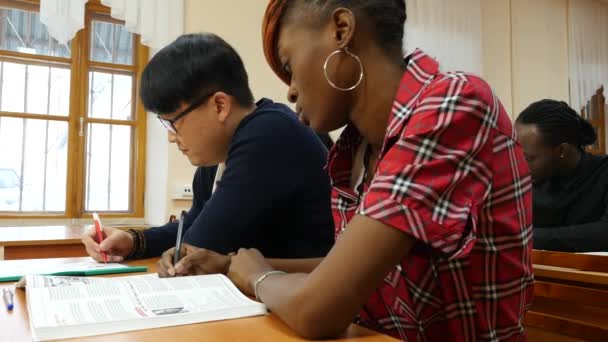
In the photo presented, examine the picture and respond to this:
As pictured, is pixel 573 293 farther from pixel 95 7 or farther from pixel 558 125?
pixel 95 7

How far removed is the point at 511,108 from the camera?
5473mm

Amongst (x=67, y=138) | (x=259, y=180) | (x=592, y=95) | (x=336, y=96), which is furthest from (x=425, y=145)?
(x=592, y=95)

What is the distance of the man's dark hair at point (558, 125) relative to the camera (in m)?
2.51

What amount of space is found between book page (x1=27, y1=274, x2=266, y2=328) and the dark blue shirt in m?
0.21

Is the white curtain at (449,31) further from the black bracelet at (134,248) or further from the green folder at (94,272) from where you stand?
the green folder at (94,272)

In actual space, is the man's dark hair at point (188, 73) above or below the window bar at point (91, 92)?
below

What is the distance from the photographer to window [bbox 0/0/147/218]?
3600 mm

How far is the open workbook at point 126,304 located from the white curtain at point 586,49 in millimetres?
5673

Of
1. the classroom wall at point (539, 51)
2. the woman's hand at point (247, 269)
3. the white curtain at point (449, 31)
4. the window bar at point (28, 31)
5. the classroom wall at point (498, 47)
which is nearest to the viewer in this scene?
the woman's hand at point (247, 269)

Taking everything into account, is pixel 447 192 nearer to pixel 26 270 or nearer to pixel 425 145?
pixel 425 145

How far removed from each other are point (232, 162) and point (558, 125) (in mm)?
1923

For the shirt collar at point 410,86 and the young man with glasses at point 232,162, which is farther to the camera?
the young man with glasses at point 232,162

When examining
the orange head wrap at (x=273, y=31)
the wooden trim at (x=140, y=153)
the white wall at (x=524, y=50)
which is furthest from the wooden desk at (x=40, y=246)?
the white wall at (x=524, y=50)

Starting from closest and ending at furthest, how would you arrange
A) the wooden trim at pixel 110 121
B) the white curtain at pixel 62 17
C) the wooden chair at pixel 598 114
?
the white curtain at pixel 62 17, the wooden trim at pixel 110 121, the wooden chair at pixel 598 114
